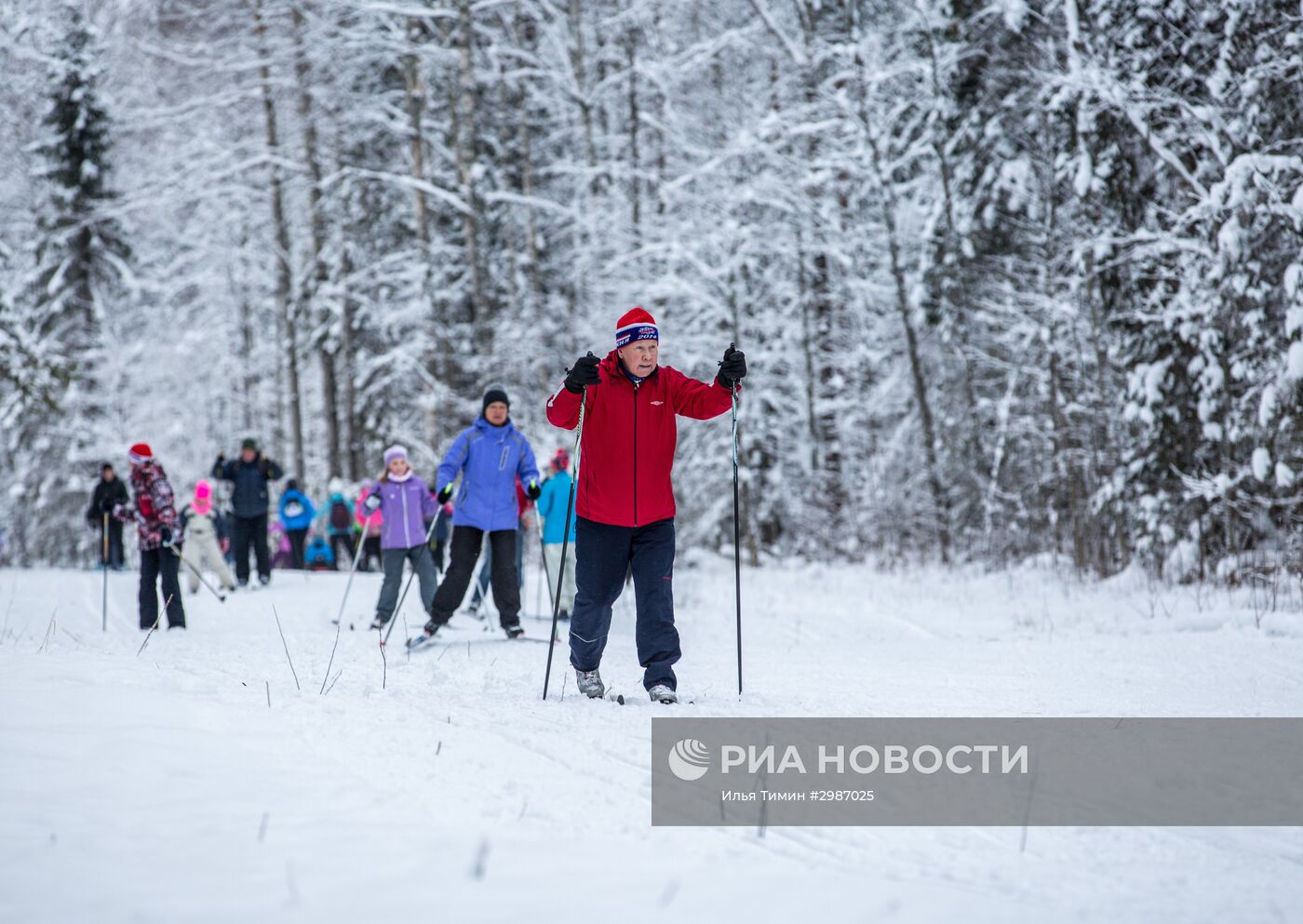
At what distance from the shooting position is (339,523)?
1738cm

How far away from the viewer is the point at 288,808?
2.93 metres

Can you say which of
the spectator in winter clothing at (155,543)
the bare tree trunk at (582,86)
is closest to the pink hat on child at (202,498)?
the spectator in winter clothing at (155,543)

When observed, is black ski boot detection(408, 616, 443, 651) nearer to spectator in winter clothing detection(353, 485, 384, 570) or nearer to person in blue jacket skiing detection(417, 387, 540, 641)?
person in blue jacket skiing detection(417, 387, 540, 641)

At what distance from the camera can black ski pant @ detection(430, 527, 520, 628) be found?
7703 mm

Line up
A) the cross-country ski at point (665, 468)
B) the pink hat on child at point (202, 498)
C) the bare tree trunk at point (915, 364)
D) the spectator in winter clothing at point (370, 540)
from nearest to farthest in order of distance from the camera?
1. the cross-country ski at point (665, 468)
2. the pink hat on child at point (202, 498)
3. the spectator in winter clothing at point (370, 540)
4. the bare tree trunk at point (915, 364)

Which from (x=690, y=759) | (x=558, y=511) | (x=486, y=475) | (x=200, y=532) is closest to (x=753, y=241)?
→ (x=558, y=511)

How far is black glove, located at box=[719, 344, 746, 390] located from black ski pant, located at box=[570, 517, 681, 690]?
2.64ft

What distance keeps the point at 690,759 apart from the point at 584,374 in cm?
193

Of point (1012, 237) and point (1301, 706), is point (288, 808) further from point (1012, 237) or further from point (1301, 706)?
point (1012, 237)

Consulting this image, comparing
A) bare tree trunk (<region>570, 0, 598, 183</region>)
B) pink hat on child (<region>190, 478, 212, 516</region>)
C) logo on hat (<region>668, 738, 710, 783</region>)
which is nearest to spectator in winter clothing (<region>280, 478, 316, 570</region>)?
pink hat on child (<region>190, 478, 212, 516</region>)

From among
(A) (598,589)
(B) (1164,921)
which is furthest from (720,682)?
(B) (1164,921)

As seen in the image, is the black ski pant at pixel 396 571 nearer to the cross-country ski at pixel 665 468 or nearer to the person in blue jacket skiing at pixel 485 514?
the cross-country ski at pixel 665 468

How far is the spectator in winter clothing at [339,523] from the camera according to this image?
1739 centimetres

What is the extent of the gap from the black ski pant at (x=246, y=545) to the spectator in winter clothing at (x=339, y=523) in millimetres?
3019
